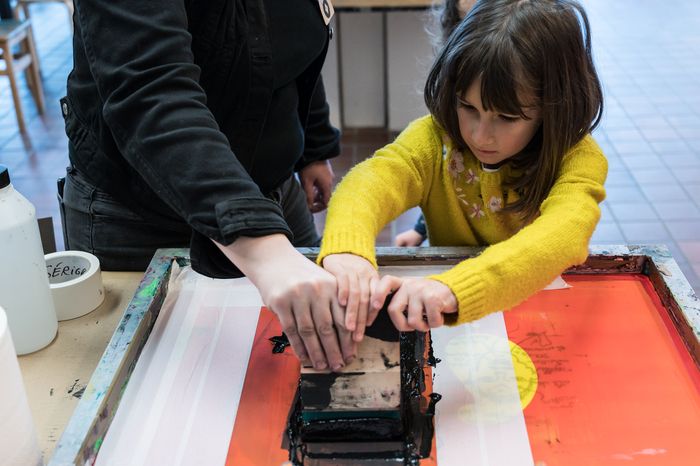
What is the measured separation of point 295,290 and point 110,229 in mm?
480

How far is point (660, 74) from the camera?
390 centimetres

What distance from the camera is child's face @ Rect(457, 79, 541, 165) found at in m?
1.05

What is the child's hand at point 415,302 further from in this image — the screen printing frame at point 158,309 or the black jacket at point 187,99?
the screen printing frame at point 158,309

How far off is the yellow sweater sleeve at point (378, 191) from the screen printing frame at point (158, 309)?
0.09 meters

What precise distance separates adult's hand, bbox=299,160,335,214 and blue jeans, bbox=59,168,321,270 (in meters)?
0.25

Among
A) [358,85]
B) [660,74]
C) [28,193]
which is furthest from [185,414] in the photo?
[660,74]

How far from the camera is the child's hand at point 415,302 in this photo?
0.86m

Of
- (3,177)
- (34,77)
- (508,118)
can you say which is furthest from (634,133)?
(3,177)

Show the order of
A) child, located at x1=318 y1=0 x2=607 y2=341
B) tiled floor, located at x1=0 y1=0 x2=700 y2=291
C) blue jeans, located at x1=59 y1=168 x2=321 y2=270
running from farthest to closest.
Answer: tiled floor, located at x1=0 y1=0 x2=700 y2=291, blue jeans, located at x1=59 y1=168 x2=321 y2=270, child, located at x1=318 y1=0 x2=607 y2=341

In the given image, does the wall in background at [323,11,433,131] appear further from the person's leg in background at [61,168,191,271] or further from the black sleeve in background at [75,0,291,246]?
the black sleeve in background at [75,0,291,246]

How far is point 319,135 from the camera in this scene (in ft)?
4.71

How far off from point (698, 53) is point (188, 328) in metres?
3.91

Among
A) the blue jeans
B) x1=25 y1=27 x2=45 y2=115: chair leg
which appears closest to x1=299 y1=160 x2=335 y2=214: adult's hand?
the blue jeans

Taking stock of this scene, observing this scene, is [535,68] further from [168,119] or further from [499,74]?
[168,119]
